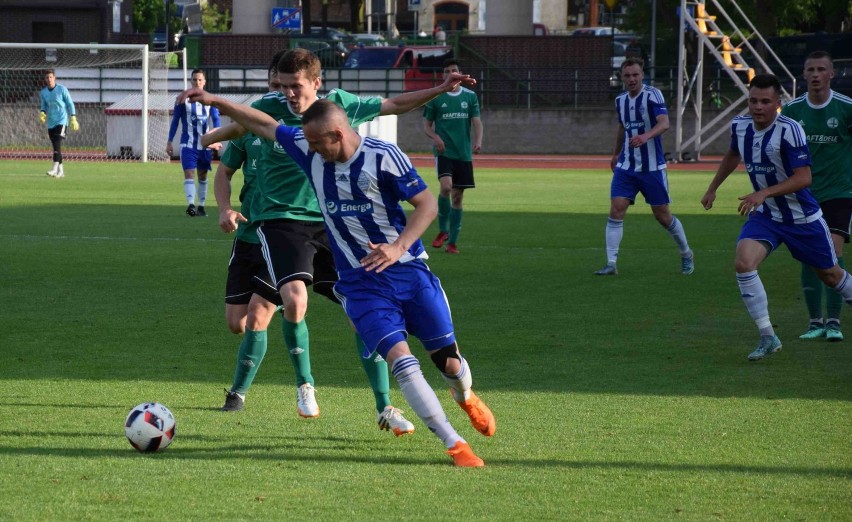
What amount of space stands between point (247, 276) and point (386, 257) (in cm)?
176

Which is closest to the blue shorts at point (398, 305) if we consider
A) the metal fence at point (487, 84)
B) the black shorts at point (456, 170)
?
the black shorts at point (456, 170)

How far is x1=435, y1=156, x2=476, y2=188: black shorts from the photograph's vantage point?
15008mm

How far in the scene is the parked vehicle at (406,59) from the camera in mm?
40312

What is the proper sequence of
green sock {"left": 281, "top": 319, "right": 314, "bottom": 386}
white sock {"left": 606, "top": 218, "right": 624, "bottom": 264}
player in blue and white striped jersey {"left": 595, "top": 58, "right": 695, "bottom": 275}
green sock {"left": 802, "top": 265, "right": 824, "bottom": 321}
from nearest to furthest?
green sock {"left": 281, "top": 319, "right": 314, "bottom": 386} < green sock {"left": 802, "top": 265, "right": 824, "bottom": 321} < white sock {"left": 606, "top": 218, "right": 624, "bottom": 264} < player in blue and white striped jersey {"left": 595, "top": 58, "right": 695, "bottom": 275}

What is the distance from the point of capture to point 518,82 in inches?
1587

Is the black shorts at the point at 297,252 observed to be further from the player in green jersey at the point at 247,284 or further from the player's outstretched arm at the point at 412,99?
the player's outstretched arm at the point at 412,99

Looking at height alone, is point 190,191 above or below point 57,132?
below

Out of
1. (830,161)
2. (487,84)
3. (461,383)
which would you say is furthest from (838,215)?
(487,84)

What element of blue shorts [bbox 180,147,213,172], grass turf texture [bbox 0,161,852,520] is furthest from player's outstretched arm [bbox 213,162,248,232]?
blue shorts [bbox 180,147,213,172]

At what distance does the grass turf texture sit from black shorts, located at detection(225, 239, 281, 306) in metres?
0.59

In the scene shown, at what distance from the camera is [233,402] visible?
6684 mm

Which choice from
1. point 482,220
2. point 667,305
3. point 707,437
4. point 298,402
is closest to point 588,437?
point 707,437

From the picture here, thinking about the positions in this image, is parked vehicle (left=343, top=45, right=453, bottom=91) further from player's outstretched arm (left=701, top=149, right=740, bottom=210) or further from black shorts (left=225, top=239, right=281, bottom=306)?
black shorts (left=225, top=239, right=281, bottom=306)

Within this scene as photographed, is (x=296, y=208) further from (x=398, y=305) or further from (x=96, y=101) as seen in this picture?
(x=96, y=101)
